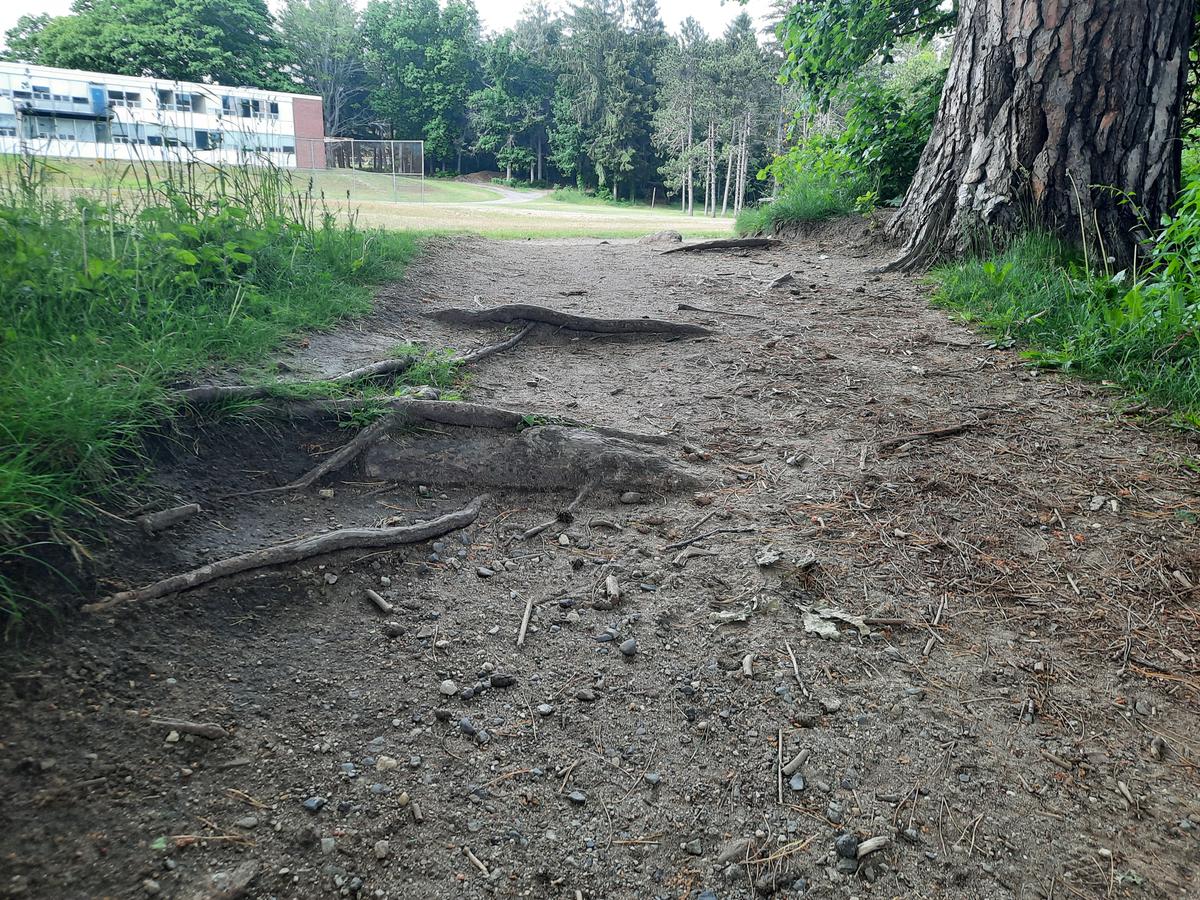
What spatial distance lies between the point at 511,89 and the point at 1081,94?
2122 inches

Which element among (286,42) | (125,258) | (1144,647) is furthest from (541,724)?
(286,42)

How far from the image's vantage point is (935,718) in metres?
2.23

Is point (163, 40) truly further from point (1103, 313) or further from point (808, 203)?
point (1103, 313)

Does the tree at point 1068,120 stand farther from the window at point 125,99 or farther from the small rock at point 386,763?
the window at point 125,99

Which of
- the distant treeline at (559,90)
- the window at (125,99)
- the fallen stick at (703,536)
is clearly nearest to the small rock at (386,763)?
the fallen stick at (703,536)

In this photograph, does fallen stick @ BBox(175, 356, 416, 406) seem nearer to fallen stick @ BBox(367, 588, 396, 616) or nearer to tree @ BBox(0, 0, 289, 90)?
fallen stick @ BBox(367, 588, 396, 616)

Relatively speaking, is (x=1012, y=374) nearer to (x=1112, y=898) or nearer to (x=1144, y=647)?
(x=1144, y=647)

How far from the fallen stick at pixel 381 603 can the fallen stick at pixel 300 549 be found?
0.86 ft

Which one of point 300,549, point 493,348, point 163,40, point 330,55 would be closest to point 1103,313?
point 493,348

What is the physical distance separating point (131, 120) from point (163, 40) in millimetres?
4194

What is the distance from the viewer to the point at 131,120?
16.5ft

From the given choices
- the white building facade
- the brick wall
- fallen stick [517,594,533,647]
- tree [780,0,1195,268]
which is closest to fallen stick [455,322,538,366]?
fallen stick [517,594,533,647]

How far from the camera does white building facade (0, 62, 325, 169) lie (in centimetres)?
471

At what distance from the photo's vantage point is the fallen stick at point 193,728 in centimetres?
201
